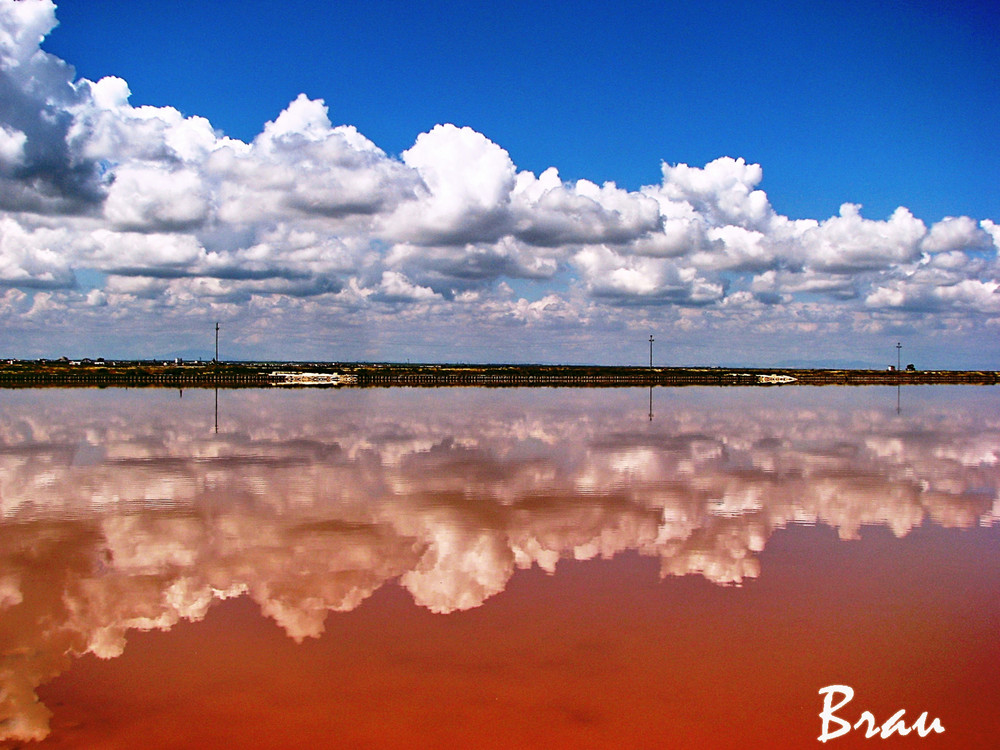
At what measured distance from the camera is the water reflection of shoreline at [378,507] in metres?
11.3

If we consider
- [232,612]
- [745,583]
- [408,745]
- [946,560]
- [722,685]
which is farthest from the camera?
[946,560]

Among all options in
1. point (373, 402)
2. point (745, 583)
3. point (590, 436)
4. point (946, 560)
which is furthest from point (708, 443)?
point (373, 402)

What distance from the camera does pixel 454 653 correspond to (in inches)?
367

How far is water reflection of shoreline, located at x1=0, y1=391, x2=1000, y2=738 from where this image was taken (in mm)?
11266

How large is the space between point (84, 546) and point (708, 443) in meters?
24.2

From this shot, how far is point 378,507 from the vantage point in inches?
691

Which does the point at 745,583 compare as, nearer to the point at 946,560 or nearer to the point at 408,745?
the point at 946,560

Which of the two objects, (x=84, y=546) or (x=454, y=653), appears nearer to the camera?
(x=454, y=653)
